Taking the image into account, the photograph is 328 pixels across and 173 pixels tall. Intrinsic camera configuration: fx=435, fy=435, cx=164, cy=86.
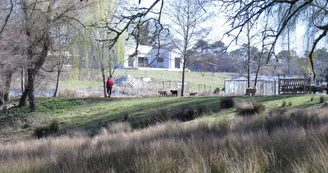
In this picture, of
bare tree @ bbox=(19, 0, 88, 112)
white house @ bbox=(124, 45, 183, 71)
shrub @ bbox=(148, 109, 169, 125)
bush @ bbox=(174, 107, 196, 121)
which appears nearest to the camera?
white house @ bbox=(124, 45, 183, 71)

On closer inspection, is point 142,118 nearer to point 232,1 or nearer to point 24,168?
point 232,1

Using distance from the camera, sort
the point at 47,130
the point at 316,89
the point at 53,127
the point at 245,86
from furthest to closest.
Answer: the point at 245,86, the point at 316,89, the point at 53,127, the point at 47,130

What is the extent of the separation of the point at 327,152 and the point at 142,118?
16.0 meters

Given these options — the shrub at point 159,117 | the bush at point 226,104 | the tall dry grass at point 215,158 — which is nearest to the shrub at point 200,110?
the bush at point 226,104

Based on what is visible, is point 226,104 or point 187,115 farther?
point 226,104

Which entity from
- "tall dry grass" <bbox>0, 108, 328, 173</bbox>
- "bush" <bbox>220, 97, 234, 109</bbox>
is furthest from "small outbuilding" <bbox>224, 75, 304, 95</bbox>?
"tall dry grass" <bbox>0, 108, 328, 173</bbox>


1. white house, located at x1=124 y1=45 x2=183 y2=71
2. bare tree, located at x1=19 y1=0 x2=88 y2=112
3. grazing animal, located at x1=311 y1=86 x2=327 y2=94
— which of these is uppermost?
bare tree, located at x1=19 y1=0 x2=88 y2=112

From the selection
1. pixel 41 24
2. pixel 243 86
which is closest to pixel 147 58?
pixel 41 24

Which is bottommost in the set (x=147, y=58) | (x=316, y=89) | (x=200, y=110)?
(x=200, y=110)

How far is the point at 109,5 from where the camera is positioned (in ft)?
104

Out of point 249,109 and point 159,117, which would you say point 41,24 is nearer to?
point 159,117

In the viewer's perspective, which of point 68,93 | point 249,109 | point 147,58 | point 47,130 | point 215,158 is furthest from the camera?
point 68,93

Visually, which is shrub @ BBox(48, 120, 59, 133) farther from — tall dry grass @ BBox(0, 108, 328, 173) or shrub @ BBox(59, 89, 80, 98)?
shrub @ BBox(59, 89, 80, 98)

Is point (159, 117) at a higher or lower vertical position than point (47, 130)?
higher
